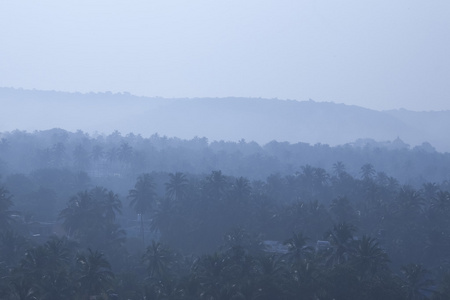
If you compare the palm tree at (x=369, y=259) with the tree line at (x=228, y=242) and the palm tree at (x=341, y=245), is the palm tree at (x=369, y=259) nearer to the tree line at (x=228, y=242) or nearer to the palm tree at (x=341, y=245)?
the tree line at (x=228, y=242)

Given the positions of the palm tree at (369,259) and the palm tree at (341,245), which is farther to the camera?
the palm tree at (341,245)

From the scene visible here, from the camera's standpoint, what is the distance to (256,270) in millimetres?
65125

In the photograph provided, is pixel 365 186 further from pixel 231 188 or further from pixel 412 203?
pixel 231 188

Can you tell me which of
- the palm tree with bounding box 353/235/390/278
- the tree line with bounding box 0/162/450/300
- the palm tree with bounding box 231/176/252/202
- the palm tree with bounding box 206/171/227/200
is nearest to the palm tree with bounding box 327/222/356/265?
the tree line with bounding box 0/162/450/300

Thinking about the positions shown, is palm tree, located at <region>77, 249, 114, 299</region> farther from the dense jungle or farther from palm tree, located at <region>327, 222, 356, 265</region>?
palm tree, located at <region>327, 222, 356, 265</region>

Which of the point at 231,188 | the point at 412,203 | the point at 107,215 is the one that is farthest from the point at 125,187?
the point at 412,203

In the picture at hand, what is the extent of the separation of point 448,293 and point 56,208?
79810mm

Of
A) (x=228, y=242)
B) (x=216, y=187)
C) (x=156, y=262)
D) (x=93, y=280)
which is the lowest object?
(x=228, y=242)

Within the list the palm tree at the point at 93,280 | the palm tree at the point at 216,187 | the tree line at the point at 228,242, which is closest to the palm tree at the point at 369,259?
the tree line at the point at 228,242

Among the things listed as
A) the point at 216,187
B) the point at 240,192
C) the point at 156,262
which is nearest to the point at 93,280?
the point at 156,262

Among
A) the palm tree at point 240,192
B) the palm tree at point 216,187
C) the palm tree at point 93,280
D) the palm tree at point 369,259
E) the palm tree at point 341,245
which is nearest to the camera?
the palm tree at point 93,280

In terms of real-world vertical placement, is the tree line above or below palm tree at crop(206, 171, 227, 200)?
below

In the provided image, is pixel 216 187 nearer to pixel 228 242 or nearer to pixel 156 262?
pixel 228 242

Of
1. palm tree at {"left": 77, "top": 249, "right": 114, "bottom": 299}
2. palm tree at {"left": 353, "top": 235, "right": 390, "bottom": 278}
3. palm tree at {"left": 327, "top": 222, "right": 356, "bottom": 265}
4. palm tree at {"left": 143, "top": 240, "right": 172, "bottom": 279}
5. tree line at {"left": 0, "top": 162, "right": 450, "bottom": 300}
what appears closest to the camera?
palm tree at {"left": 77, "top": 249, "right": 114, "bottom": 299}
